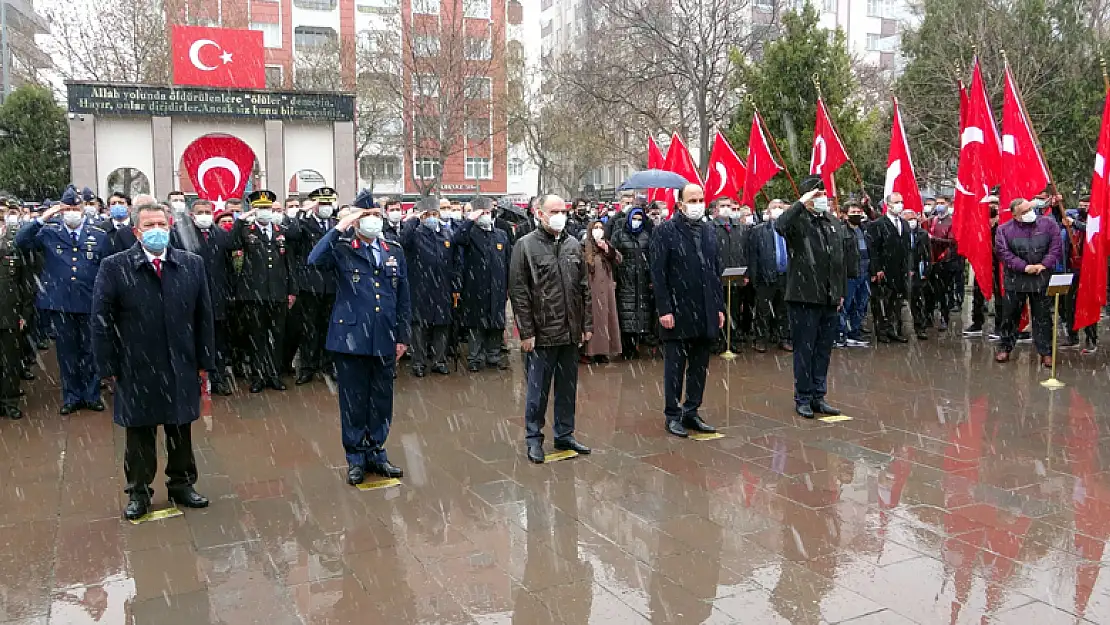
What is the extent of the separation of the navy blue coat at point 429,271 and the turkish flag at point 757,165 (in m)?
5.25

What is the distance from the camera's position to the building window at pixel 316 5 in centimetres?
5275

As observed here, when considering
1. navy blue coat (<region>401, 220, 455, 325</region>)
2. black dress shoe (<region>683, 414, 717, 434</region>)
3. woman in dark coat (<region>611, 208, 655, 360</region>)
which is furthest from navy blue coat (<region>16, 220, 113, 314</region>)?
woman in dark coat (<region>611, 208, 655, 360</region>)

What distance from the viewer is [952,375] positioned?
10625 millimetres

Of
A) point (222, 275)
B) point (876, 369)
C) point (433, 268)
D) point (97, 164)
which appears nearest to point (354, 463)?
point (222, 275)

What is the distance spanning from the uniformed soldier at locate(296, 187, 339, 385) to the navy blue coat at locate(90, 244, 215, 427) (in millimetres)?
4549

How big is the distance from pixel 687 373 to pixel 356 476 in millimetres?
2974

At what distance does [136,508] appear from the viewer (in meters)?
5.89

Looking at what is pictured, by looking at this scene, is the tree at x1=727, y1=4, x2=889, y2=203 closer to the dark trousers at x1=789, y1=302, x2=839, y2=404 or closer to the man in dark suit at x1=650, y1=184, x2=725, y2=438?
the dark trousers at x1=789, y1=302, x2=839, y2=404

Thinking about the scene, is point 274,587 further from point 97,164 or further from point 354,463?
point 97,164

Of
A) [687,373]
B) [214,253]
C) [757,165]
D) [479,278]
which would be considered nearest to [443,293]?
[479,278]

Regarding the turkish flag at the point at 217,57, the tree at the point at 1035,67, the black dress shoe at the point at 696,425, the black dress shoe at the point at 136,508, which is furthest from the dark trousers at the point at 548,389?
the tree at the point at 1035,67

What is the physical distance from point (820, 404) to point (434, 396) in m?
3.90

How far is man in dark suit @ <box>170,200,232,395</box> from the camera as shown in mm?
9656

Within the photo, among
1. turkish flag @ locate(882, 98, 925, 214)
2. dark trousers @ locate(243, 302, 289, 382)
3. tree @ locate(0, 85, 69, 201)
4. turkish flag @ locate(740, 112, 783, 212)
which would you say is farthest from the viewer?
tree @ locate(0, 85, 69, 201)
